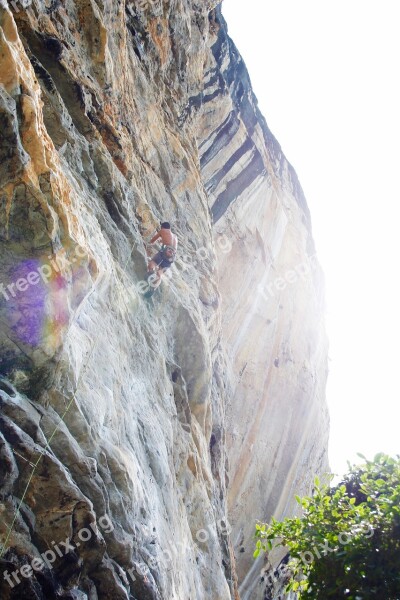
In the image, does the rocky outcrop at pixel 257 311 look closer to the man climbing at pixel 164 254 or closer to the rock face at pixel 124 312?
the rock face at pixel 124 312

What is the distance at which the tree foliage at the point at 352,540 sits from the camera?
6.36 m

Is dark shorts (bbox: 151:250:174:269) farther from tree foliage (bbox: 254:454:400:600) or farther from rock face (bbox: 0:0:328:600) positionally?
tree foliage (bbox: 254:454:400:600)

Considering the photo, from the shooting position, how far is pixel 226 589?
1010 cm

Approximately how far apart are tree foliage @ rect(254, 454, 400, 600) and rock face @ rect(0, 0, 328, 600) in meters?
1.96

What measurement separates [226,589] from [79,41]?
11.5 metres

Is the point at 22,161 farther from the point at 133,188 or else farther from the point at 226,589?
the point at 226,589

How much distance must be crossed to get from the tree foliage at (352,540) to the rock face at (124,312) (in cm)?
196

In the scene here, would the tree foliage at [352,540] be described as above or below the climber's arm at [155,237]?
below

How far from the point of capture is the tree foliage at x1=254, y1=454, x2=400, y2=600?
6359 millimetres

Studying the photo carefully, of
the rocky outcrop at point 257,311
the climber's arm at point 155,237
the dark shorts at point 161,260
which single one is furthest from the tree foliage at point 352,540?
the rocky outcrop at point 257,311

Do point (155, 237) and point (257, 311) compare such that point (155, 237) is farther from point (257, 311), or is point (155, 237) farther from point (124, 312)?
point (257, 311)

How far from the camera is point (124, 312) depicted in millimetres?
8664

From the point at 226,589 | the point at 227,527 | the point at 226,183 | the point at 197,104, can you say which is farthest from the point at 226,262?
the point at 226,589

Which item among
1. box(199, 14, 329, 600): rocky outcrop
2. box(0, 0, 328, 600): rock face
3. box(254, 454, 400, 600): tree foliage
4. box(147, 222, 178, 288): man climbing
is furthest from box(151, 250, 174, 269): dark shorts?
box(199, 14, 329, 600): rocky outcrop
